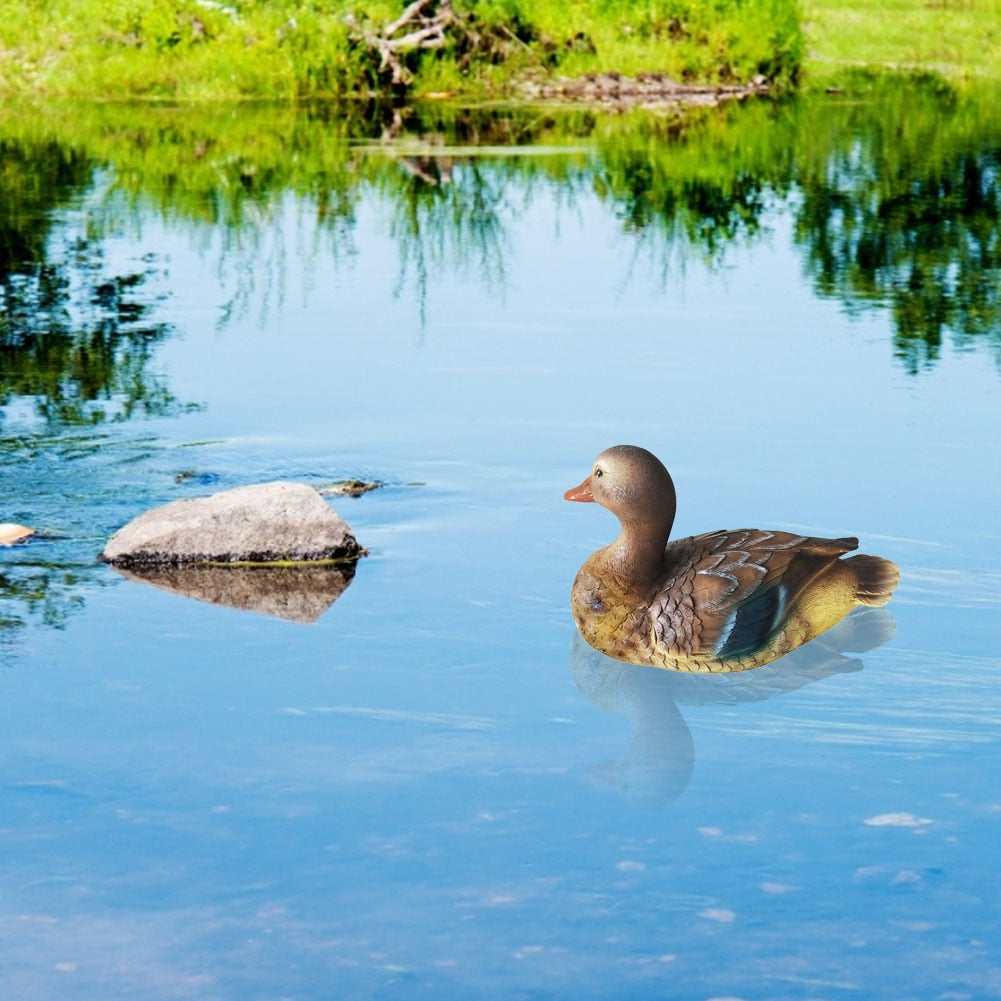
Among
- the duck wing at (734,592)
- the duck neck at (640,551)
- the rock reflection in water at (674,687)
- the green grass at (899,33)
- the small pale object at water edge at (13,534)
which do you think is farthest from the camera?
the green grass at (899,33)

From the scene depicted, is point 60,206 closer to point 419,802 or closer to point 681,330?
point 681,330

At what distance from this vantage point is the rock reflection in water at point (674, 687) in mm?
5715

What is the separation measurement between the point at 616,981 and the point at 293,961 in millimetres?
787

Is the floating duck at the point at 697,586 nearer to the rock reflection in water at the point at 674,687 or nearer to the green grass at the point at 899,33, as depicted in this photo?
the rock reflection in water at the point at 674,687

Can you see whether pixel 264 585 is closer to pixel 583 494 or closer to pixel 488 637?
pixel 488 637

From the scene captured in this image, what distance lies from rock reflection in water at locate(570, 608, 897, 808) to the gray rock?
1376 mm

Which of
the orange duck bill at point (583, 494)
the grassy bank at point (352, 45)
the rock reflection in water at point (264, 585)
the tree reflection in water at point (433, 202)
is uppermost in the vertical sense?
the grassy bank at point (352, 45)

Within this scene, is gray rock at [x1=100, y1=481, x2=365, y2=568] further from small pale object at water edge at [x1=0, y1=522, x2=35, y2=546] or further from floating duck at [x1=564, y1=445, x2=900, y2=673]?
floating duck at [x1=564, y1=445, x2=900, y2=673]

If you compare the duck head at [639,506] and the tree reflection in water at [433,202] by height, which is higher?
the tree reflection in water at [433,202]

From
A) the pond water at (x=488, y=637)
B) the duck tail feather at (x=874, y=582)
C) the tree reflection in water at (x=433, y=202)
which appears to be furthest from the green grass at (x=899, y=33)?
the duck tail feather at (x=874, y=582)

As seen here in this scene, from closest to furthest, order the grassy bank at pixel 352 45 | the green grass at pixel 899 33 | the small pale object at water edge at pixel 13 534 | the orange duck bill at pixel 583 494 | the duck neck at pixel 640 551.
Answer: the duck neck at pixel 640 551, the orange duck bill at pixel 583 494, the small pale object at water edge at pixel 13 534, the grassy bank at pixel 352 45, the green grass at pixel 899 33

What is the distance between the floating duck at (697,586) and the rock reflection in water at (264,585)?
112cm

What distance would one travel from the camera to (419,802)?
5.34 m

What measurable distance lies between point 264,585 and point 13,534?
1142mm
